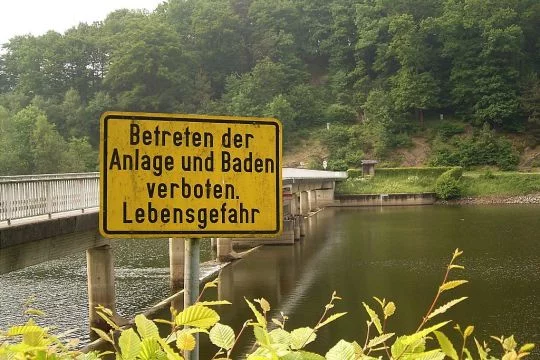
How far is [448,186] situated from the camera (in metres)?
57.1

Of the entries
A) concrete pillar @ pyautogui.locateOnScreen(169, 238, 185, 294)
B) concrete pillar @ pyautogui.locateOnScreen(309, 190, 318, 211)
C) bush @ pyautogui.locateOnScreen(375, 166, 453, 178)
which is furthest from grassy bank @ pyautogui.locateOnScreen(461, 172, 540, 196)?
concrete pillar @ pyautogui.locateOnScreen(169, 238, 185, 294)

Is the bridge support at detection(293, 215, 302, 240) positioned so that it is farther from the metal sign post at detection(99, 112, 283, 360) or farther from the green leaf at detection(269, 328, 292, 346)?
the green leaf at detection(269, 328, 292, 346)

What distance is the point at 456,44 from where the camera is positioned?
79250 millimetres

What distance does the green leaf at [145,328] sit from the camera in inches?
72.2

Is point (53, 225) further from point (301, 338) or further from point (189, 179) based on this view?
point (301, 338)

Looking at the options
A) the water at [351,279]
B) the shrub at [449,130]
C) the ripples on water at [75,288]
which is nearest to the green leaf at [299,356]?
the water at [351,279]

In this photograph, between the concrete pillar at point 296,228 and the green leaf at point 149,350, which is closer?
the green leaf at point 149,350

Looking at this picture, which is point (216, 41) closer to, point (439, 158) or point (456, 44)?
point (456, 44)

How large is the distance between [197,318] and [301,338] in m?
0.37

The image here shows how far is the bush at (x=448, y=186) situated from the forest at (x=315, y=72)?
8.95m

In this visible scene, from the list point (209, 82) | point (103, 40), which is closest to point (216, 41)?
point (209, 82)

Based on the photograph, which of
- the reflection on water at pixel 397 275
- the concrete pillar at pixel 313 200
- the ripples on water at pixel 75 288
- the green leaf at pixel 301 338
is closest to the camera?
the green leaf at pixel 301 338

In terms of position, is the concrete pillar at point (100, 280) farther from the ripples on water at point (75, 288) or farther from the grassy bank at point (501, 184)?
the grassy bank at point (501, 184)

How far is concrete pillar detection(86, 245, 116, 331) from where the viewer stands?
47.2 ft
